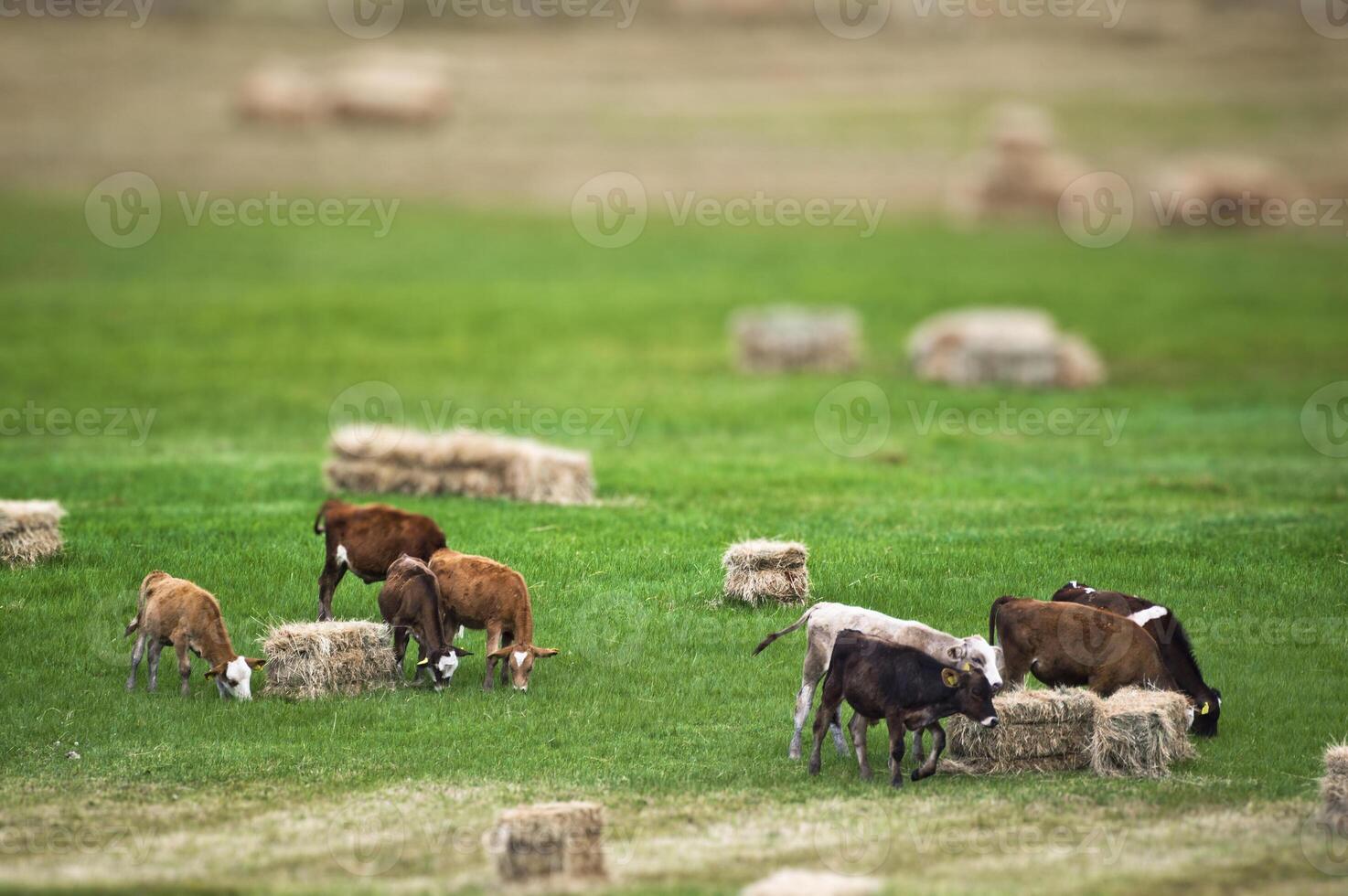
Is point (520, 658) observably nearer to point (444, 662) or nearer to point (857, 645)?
point (444, 662)

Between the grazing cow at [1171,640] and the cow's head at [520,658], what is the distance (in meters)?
6.09

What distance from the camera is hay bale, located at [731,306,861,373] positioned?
146 ft

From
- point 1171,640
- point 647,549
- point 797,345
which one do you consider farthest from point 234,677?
point 797,345

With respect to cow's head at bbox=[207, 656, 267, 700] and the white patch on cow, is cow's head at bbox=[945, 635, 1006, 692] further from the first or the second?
cow's head at bbox=[207, 656, 267, 700]

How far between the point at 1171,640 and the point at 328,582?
10448 millimetres

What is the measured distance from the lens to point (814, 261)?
58406 millimetres

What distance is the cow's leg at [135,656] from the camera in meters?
19.6

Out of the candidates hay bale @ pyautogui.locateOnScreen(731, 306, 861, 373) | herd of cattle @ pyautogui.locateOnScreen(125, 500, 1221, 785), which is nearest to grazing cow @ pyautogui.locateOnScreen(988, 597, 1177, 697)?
herd of cattle @ pyautogui.locateOnScreen(125, 500, 1221, 785)

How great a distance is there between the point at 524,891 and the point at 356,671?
6322 millimetres

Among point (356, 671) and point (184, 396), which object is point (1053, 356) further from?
point (356, 671)

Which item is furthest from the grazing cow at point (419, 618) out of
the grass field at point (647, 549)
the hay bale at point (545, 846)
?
the hay bale at point (545, 846)

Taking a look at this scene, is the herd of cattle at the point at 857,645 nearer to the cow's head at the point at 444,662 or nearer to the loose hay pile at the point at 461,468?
the cow's head at the point at 444,662

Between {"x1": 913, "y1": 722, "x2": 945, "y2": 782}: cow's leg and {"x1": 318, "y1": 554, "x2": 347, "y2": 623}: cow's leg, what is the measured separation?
26.9ft

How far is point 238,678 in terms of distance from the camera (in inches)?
748
